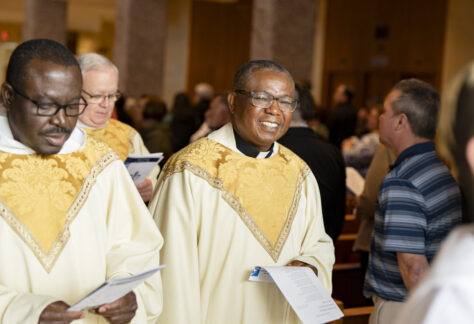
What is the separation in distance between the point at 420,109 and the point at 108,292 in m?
1.99

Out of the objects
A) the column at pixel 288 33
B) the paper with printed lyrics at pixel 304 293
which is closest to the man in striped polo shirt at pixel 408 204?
the paper with printed lyrics at pixel 304 293

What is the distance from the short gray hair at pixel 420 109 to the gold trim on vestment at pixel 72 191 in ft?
5.27

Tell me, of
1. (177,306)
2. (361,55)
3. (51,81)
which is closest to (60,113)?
(51,81)

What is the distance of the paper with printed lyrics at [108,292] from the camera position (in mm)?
1873

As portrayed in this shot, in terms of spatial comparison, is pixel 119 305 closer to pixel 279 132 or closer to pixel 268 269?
pixel 268 269

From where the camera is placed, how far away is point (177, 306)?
267cm

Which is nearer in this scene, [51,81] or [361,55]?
[51,81]

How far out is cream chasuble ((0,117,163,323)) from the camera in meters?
2.09

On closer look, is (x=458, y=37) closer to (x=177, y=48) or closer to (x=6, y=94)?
(x=177, y=48)

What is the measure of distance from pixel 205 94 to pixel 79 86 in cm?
658

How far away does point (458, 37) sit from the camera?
13078 mm

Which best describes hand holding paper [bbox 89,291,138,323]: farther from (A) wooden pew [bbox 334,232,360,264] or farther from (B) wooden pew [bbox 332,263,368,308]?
(A) wooden pew [bbox 334,232,360,264]

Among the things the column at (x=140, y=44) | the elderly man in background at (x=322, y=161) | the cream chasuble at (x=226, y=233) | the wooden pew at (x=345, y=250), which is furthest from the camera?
the column at (x=140, y=44)

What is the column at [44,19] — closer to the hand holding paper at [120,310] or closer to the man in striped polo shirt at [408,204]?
the man in striped polo shirt at [408,204]
